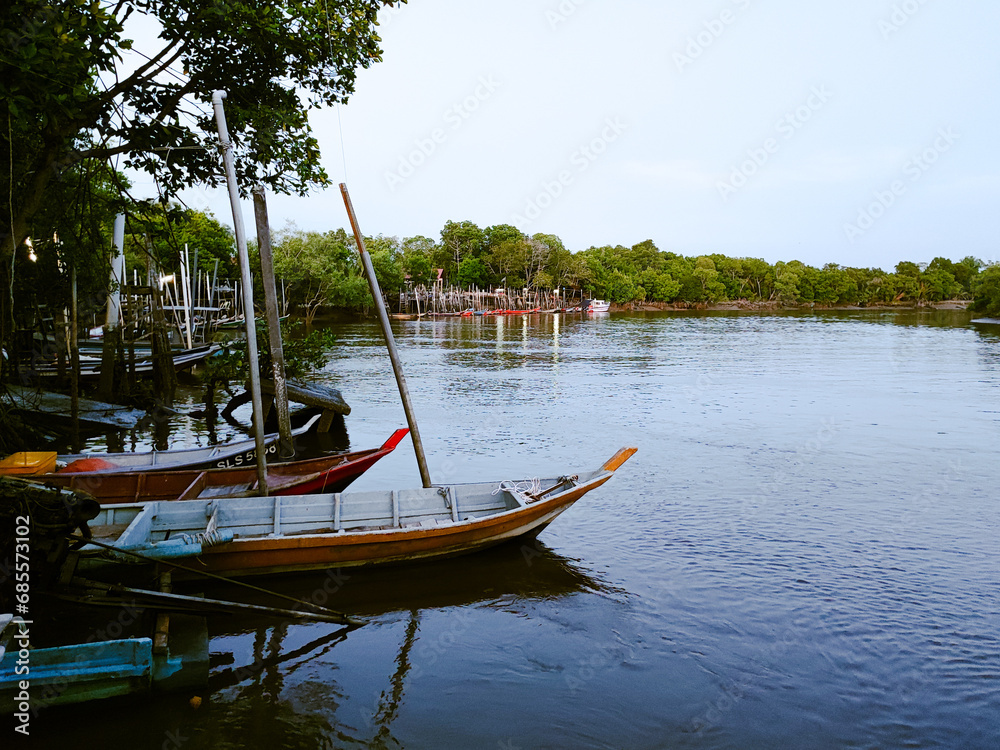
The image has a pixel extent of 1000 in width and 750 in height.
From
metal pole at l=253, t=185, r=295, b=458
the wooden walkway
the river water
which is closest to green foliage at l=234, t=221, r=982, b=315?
the wooden walkway

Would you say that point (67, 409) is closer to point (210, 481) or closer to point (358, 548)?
point (210, 481)

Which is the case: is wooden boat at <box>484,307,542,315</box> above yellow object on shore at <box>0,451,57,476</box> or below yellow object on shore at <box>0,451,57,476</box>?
above

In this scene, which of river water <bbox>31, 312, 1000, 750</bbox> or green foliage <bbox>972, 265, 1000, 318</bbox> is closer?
river water <bbox>31, 312, 1000, 750</bbox>

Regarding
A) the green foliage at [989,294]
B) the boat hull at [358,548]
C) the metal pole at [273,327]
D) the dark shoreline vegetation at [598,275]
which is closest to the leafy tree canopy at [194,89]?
the metal pole at [273,327]

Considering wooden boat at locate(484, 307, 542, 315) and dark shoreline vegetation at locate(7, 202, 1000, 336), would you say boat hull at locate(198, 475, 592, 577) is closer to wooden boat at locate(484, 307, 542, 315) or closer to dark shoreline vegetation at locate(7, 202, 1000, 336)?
dark shoreline vegetation at locate(7, 202, 1000, 336)

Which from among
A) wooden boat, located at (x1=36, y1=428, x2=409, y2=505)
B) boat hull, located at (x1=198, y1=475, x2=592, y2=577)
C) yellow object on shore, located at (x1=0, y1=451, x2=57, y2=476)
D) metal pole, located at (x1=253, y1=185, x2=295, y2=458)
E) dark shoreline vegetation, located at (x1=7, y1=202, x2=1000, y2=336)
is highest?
dark shoreline vegetation, located at (x1=7, y1=202, x2=1000, y2=336)

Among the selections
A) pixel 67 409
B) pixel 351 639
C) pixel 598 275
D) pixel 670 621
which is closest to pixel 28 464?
pixel 351 639

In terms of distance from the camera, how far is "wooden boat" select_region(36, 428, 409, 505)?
30.5ft

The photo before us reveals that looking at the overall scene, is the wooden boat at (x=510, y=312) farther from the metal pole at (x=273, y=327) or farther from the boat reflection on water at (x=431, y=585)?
the boat reflection on water at (x=431, y=585)

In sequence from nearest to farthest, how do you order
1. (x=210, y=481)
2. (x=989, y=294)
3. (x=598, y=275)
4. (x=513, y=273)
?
(x=210, y=481) < (x=989, y=294) < (x=513, y=273) < (x=598, y=275)

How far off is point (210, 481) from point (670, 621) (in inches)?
243

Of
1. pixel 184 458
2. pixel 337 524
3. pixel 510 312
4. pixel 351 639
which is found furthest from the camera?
pixel 510 312

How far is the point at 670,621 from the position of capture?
760cm

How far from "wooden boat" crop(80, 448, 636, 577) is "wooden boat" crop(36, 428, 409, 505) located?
1201 millimetres
